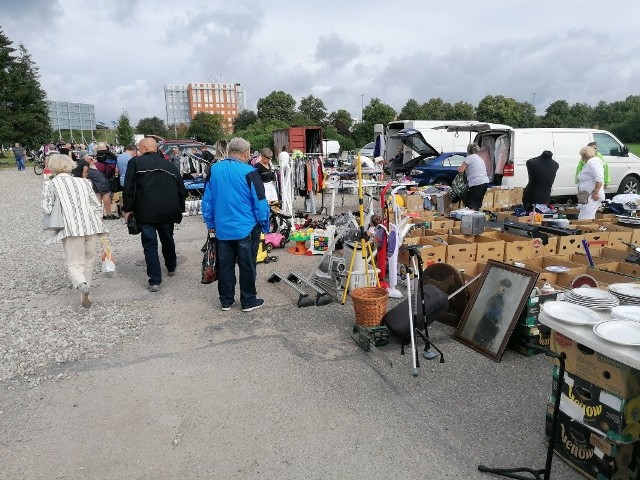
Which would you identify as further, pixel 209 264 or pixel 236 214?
pixel 209 264

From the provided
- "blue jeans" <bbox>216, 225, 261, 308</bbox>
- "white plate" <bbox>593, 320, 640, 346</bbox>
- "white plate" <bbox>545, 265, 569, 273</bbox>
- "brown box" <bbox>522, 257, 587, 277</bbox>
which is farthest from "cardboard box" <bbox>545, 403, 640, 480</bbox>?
"blue jeans" <bbox>216, 225, 261, 308</bbox>

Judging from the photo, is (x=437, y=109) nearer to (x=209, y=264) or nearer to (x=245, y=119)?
(x=245, y=119)

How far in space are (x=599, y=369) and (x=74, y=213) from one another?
5.37 m

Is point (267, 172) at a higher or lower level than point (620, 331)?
higher

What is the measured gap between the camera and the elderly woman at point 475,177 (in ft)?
29.2

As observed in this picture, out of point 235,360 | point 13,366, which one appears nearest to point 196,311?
point 235,360

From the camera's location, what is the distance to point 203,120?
227 ft

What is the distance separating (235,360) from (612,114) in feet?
263

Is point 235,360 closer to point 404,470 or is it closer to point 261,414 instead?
point 261,414

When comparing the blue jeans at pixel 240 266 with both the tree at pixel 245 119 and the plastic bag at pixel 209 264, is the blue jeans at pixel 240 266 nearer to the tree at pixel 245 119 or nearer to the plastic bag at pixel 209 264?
the plastic bag at pixel 209 264

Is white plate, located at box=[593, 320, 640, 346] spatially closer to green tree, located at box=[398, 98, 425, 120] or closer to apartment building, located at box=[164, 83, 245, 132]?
green tree, located at box=[398, 98, 425, 120]

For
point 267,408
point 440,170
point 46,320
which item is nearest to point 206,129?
point 440,170

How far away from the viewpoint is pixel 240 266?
16.8ft

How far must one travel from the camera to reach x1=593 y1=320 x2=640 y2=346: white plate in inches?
89.1
